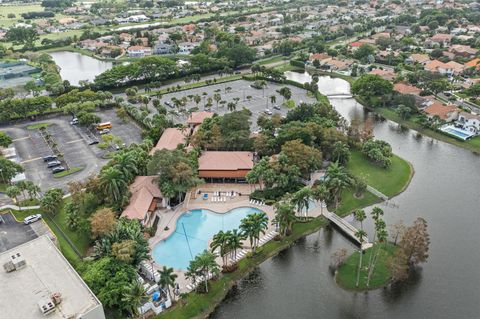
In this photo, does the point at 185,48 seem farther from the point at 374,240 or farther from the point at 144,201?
the point at 374,240

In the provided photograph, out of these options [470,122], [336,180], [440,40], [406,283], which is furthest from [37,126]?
[440,40]

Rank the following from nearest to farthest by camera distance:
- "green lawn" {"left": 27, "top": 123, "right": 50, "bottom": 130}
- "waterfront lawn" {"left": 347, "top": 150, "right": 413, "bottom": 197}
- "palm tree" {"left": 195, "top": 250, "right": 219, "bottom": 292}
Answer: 1. "palm tree" {"left": 195, "top": 250, "right": 219, "bottom": 292}
2. "waterfront lawn" {"left": 347, "top": 150, "right": 413, "bottom": 197}
3. "green lawn" {"left": 27, "top": 123, "right": 50, "bottom": 130}

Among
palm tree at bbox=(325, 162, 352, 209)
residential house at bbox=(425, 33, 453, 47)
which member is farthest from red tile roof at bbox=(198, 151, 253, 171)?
residential house at bbox=(425, 33, 453, 47)

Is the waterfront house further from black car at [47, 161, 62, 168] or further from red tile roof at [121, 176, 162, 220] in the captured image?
black car at [47, 161, 62, 168]

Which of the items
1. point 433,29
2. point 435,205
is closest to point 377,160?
point 435,205

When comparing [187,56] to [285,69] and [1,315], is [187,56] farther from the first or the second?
[1,315]

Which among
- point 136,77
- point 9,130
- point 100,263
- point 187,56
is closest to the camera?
point 100,263

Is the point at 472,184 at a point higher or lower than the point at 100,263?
lower
